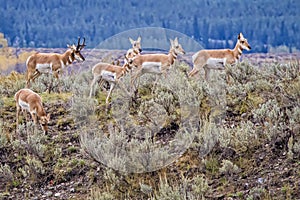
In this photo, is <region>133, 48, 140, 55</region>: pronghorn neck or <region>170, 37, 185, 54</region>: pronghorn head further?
<region>133, 48, 140, 55</region>: pronghorn neck

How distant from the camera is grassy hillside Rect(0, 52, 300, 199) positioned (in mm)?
7043

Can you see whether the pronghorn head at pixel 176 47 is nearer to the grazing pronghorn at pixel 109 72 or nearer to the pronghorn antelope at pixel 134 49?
the pronghorn antelope at pixel 134 49

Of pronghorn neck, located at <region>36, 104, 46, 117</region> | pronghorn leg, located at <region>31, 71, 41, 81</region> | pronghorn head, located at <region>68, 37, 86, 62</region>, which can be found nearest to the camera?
pronghorn neck, located at <region>36, 104, 46, 117</region>

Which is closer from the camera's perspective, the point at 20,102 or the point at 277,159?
the point at 277,159

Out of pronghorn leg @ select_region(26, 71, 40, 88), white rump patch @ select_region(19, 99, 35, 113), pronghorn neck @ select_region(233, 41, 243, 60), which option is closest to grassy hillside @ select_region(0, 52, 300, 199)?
white rump patch @ select_region(19, 99, 35, 113)

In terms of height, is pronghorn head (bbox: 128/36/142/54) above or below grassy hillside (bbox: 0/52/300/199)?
above

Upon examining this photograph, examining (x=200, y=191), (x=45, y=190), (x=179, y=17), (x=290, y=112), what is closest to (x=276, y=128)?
(x=290, y=112)

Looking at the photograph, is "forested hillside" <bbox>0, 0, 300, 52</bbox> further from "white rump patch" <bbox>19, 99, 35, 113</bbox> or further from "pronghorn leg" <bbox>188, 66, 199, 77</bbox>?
"white rump patch" <bbox>19, 99, 35, 113</bbox>

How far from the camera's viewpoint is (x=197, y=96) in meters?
8.62

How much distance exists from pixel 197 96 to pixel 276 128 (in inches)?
60.8

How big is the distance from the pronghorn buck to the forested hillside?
29130mm

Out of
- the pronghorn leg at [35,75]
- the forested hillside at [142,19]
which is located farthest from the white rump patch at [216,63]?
the forested hillside at [142,19]

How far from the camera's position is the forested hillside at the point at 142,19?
143 feet

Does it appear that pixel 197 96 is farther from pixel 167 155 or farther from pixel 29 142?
pixel 29 142
